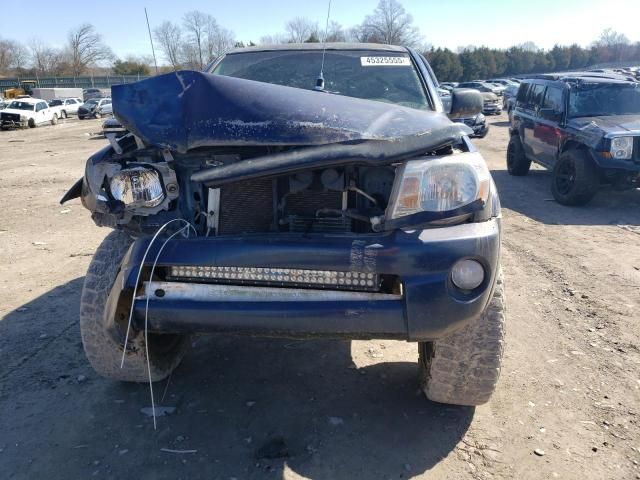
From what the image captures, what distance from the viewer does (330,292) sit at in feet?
6.66

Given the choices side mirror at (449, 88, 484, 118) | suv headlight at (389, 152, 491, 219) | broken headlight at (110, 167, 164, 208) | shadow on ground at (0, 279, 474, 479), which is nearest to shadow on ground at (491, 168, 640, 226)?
side mirror at (449, 88, 484, 118)

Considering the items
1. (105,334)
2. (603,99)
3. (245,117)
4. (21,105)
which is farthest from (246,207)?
(21,105)

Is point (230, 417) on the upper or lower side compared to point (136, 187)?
lower

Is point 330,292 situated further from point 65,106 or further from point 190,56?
point 65,106

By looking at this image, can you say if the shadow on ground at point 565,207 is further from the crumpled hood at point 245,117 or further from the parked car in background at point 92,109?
the parked car in background at point 92,109

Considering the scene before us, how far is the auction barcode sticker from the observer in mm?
3711

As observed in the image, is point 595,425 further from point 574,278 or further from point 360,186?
point 574,278

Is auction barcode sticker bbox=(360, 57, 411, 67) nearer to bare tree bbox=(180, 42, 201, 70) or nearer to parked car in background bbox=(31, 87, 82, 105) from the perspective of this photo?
bare tree bbox=(180, 42, 201, 70)

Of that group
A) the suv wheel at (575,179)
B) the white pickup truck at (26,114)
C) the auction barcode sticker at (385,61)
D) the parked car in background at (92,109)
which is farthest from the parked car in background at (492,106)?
the white pickup truck at (26,114)

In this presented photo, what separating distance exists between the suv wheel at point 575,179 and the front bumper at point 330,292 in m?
5.88

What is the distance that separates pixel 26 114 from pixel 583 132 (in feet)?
92.2

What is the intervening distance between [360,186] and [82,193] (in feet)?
4.62

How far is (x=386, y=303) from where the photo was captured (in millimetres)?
2006

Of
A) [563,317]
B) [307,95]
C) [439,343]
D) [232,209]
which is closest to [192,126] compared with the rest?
[232,209]
